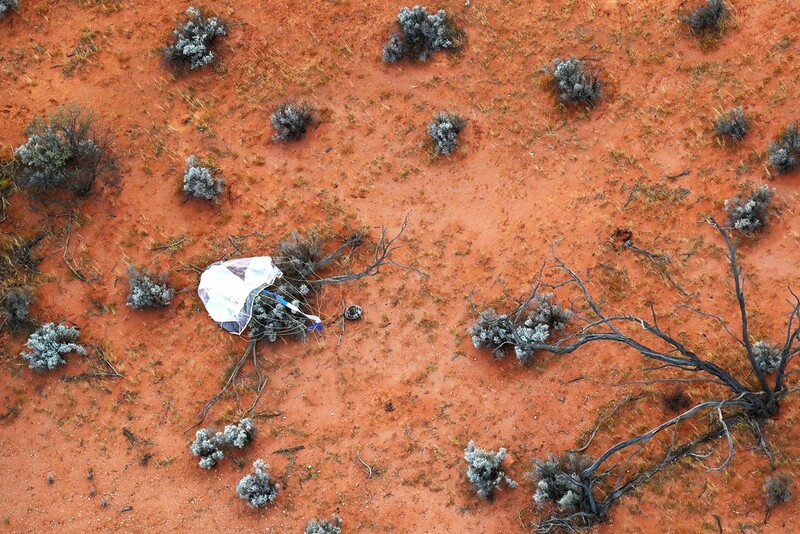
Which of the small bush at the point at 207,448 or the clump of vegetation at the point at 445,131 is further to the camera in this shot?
the clump of vegetation at the point at 445,131

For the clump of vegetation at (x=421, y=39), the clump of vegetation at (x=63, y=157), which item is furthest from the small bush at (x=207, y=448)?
the clump of vegetation at (x=421, y=39)

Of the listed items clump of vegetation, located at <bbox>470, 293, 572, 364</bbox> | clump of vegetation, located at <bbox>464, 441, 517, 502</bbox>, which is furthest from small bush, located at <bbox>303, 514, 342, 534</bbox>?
clump of vegetation, located at <bbox>470, 293, 572, 364</bbox>

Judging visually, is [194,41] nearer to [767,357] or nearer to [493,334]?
[493,334]

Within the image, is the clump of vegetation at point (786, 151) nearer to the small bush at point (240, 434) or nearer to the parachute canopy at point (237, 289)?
the parachute canopy at point (237, 289)

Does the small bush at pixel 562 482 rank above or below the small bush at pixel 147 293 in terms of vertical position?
above

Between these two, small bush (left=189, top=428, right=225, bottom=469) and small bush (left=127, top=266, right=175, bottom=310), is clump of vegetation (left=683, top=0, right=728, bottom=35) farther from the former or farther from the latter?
small bush (left=189, top=428, right=225, bottom=469)

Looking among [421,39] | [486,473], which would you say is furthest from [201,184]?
[486,473]
